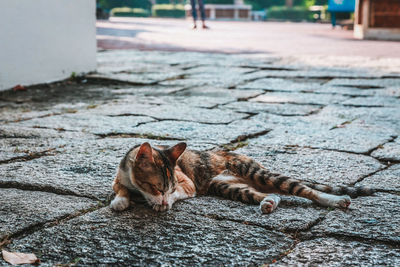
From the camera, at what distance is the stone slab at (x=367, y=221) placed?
2252mm

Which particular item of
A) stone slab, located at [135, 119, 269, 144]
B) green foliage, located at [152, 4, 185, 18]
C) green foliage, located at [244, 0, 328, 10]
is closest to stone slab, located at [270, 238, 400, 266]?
stone slab, located at [135, 119, 269, 144]

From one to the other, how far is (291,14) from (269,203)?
3291 cm

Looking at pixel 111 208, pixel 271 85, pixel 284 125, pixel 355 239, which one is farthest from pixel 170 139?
pixel 271 85

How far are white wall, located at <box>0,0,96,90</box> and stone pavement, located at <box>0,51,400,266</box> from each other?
214 mm

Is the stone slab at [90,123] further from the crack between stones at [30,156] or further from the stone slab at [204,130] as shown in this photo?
the crack between stones at [30,156]

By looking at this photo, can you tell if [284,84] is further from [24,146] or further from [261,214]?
[261,214]

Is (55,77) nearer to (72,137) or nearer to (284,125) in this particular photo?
(72,137)

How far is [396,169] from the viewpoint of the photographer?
3.23 metres

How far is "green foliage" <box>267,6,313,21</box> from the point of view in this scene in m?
34.0

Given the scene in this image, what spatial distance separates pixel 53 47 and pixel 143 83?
115 centimetres

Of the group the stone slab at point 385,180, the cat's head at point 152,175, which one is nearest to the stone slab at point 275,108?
the stone slab at point 385,180

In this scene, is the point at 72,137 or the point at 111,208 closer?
the point at 111,208

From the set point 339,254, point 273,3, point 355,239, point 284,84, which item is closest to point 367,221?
point 355,239

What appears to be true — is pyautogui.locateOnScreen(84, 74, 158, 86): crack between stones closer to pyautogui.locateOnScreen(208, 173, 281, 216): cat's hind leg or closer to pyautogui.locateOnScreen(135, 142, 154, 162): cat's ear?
pyautogui.locateOnScreen(208, 173, 281, 216): cat's hind leg
